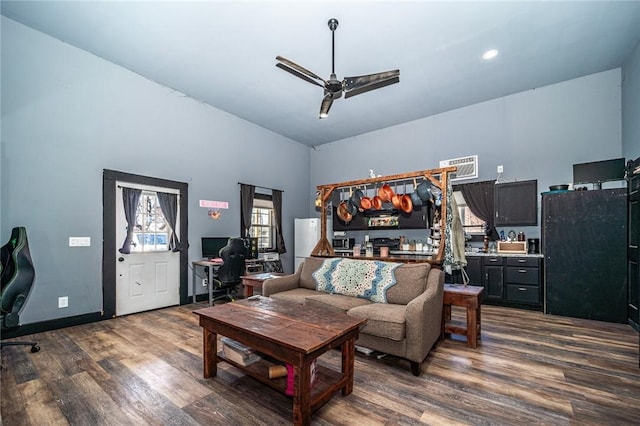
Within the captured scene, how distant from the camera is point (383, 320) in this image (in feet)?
8.42

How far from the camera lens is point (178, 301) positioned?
4.80 metres

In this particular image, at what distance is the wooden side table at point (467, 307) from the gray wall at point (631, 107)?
3.04 m

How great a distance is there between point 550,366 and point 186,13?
199 inches

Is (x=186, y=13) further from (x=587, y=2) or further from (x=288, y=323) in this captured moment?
(x=587, y=2)

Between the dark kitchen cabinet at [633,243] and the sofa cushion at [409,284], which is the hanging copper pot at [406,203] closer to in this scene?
the sofa cushion at [409,284]

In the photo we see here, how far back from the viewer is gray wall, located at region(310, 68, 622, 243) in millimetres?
4445

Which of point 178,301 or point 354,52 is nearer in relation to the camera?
point 354,52

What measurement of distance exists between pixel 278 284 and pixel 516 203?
4284 millimetres

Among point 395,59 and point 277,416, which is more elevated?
point 395,59

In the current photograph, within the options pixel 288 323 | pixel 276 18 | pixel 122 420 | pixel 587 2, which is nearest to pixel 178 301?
pixel 122 420

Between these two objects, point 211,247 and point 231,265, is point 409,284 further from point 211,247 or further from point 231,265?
point 211,247

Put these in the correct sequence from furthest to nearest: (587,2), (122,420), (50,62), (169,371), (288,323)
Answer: (50,62) → (587,2) → (169,371) → (288,323) → (122,420)

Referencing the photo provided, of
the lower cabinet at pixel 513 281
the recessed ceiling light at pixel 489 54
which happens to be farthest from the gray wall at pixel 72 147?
the lower cabinet at pixel 513 281

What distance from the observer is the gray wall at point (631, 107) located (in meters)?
3.76
